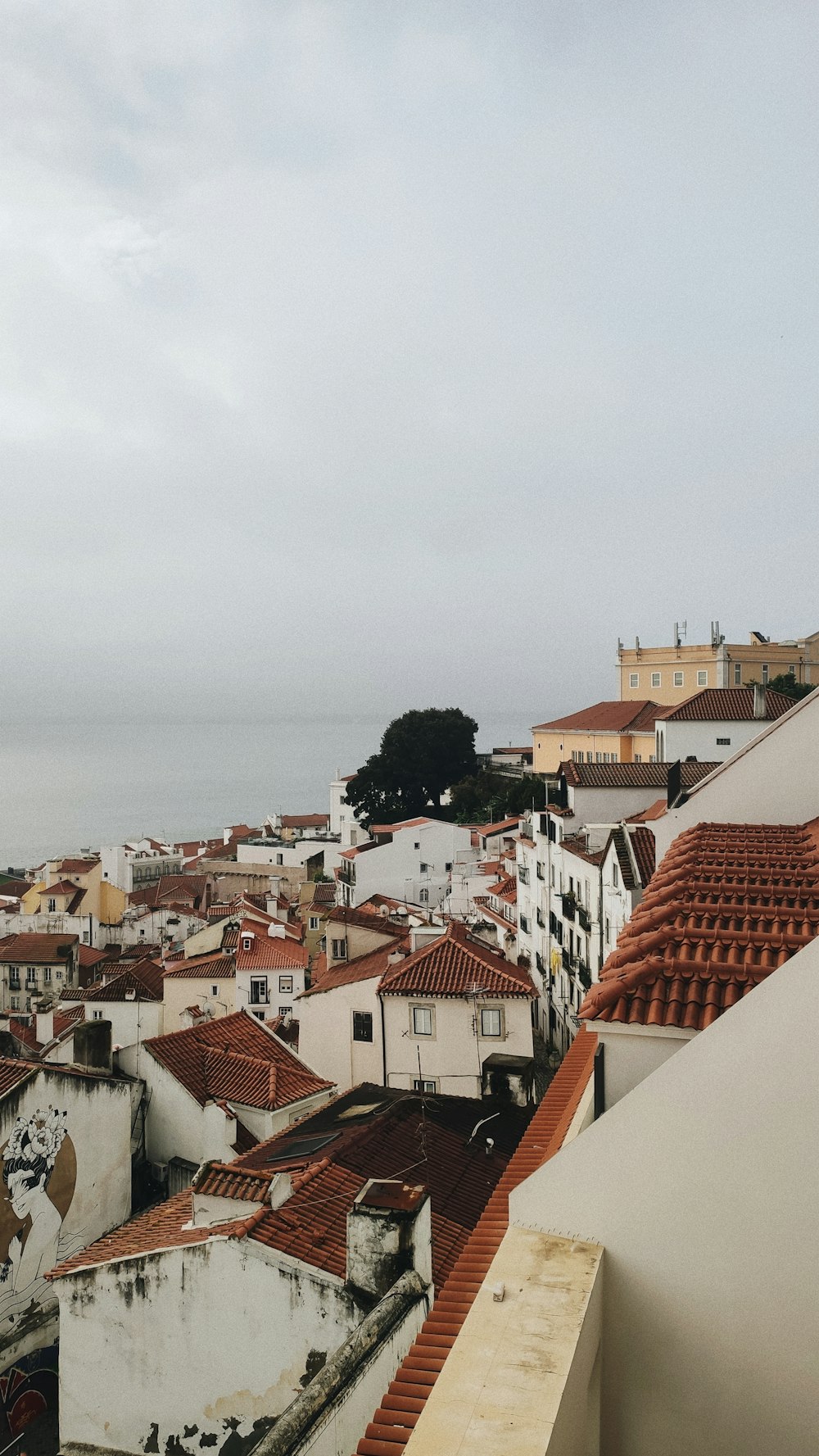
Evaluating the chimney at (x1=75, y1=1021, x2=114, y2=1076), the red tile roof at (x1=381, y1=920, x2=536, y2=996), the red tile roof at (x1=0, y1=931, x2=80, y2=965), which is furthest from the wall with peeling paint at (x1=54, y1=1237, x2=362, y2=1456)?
the red tile roof at (x1=0, y1=931, x2=80, y2=965)

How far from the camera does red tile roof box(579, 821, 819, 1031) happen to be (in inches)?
156

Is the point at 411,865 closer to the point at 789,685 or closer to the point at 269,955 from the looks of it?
the point at 269,955

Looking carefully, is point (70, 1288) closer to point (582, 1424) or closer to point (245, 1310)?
point (245, 1310)

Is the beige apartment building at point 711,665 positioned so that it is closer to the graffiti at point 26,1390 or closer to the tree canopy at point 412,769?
the tree canopy at point 412,769

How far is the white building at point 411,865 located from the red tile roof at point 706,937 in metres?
45.3

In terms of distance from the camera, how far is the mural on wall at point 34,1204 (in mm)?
13789

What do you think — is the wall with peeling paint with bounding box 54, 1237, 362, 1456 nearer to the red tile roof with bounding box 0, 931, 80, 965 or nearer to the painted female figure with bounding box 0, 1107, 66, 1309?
the painted female figure with bounding box 0, 1107, 66, 1309

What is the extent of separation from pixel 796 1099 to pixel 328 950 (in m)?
28.9

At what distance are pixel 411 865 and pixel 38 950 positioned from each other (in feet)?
67.1

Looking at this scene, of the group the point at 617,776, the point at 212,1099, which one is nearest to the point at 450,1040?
the point at 212,1099

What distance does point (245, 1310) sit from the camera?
334 inches

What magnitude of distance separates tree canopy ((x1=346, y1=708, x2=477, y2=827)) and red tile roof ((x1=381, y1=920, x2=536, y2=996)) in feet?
169

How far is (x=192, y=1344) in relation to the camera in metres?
8.81

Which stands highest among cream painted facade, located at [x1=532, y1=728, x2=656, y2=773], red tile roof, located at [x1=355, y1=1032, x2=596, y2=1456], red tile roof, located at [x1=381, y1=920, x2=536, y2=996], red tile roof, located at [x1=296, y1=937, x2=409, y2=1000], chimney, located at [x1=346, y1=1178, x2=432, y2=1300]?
cream painted facade, located at [x1=532, y1=728, x2=656, y2=773]
